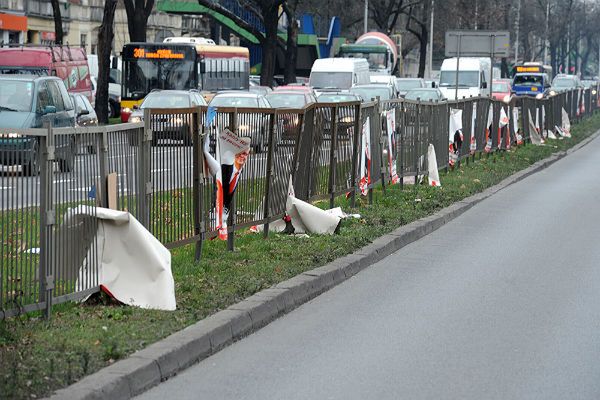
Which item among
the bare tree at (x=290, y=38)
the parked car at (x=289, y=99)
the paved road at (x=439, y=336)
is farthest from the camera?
the bare tree at (x=290, y=38)

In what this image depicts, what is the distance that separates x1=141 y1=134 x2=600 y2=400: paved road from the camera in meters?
7.73

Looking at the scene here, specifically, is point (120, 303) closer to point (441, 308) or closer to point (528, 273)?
point (441, 308)

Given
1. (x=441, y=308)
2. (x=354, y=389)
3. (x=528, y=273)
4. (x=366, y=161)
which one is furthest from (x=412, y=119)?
(x=354, y=389)

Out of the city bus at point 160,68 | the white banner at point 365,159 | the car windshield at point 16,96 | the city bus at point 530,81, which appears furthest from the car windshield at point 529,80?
the white banner at point 365,159

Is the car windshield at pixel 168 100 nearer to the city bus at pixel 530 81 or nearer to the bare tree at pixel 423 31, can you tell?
the bare tree at pixel 423 31

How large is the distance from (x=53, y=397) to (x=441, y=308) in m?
4.82

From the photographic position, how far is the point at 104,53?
1651 inches

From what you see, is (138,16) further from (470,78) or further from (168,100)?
(470,78)

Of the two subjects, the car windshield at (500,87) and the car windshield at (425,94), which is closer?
the car windshield at (425,94)

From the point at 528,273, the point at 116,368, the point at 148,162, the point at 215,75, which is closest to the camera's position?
the point at 116,368

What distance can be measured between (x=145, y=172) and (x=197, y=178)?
120 centimetres

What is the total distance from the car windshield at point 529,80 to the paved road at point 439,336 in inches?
2894

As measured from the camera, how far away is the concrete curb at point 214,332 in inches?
277

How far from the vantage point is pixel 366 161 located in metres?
18.4
